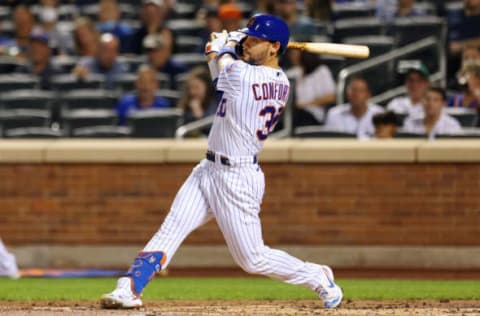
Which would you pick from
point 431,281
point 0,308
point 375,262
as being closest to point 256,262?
point 0,308

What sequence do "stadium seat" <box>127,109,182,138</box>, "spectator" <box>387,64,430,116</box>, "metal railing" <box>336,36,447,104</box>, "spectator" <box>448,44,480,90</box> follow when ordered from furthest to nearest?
"metal railing" <box>336,36,447,104</box> → "stadium seat" <box>127,109,182,138</box> → "spectator" <box>448,44,480,90</box> → "spectator" <box>387,64,430,116</box>

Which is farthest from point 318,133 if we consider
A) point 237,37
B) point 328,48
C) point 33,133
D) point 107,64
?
point 237,37

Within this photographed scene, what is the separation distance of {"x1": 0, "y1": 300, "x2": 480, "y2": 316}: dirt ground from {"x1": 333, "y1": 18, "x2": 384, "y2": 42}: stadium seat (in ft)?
19.0

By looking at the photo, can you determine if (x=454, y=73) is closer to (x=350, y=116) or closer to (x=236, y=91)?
(x=350, y=116)

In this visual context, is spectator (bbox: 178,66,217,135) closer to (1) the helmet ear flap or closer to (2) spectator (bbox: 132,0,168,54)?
(2) spectator (bbox: 132,0,168,54)

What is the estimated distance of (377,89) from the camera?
13.2 m

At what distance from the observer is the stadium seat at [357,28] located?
13.7m

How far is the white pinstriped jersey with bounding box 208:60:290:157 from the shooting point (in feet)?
23.4

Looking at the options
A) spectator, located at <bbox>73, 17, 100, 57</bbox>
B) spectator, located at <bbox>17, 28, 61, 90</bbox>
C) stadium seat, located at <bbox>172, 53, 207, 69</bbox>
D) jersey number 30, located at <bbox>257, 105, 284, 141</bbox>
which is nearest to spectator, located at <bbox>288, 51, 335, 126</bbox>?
stadium seat, located at <bbox>172, 53, 207, 69</bbox>

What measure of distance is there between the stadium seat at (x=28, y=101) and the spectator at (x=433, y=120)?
14.1 feet

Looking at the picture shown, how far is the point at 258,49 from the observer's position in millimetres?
7270

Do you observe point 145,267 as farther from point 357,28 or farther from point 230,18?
point 357,28

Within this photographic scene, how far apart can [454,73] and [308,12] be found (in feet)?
6.76

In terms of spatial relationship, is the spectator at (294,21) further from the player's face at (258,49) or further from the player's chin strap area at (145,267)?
the player's chin strap area at (145,267)
